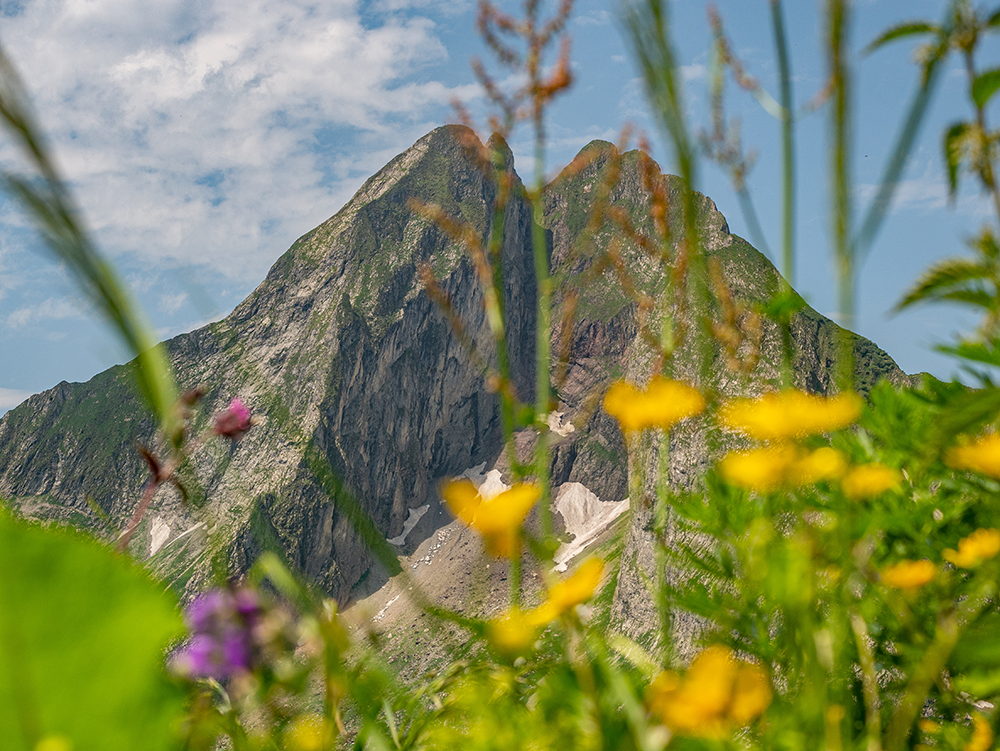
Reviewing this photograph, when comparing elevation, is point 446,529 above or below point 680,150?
below

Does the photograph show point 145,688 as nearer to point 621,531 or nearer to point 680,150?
point 680,150

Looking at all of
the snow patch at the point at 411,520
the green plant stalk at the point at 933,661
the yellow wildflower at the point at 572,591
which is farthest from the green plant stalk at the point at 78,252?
the snow patch at the point at 411,520

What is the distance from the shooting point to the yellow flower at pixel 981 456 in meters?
1.02

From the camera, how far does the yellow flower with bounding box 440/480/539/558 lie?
631 mm

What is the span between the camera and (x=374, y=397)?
123562mm

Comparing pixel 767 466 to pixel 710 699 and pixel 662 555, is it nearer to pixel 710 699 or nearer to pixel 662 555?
pixel 710 699

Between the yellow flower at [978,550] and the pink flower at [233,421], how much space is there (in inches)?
47.2

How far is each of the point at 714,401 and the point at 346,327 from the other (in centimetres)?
12697

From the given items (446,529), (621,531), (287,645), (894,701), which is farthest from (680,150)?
(446,529)

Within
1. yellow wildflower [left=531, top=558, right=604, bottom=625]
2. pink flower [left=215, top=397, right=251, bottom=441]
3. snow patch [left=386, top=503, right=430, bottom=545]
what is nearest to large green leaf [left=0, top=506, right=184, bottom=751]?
yellow wildflower [left=531, top=558, right=604, bottom=625]

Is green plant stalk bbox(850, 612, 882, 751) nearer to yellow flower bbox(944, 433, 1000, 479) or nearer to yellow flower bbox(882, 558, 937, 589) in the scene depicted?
yellow flower bbox(882, 558, 937, 589)

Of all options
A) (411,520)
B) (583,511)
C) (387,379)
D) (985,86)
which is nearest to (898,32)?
(985,86)

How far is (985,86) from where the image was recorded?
1885 mm

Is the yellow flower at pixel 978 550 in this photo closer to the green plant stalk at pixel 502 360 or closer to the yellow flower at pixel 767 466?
the yellow flower at pixel 767 466
